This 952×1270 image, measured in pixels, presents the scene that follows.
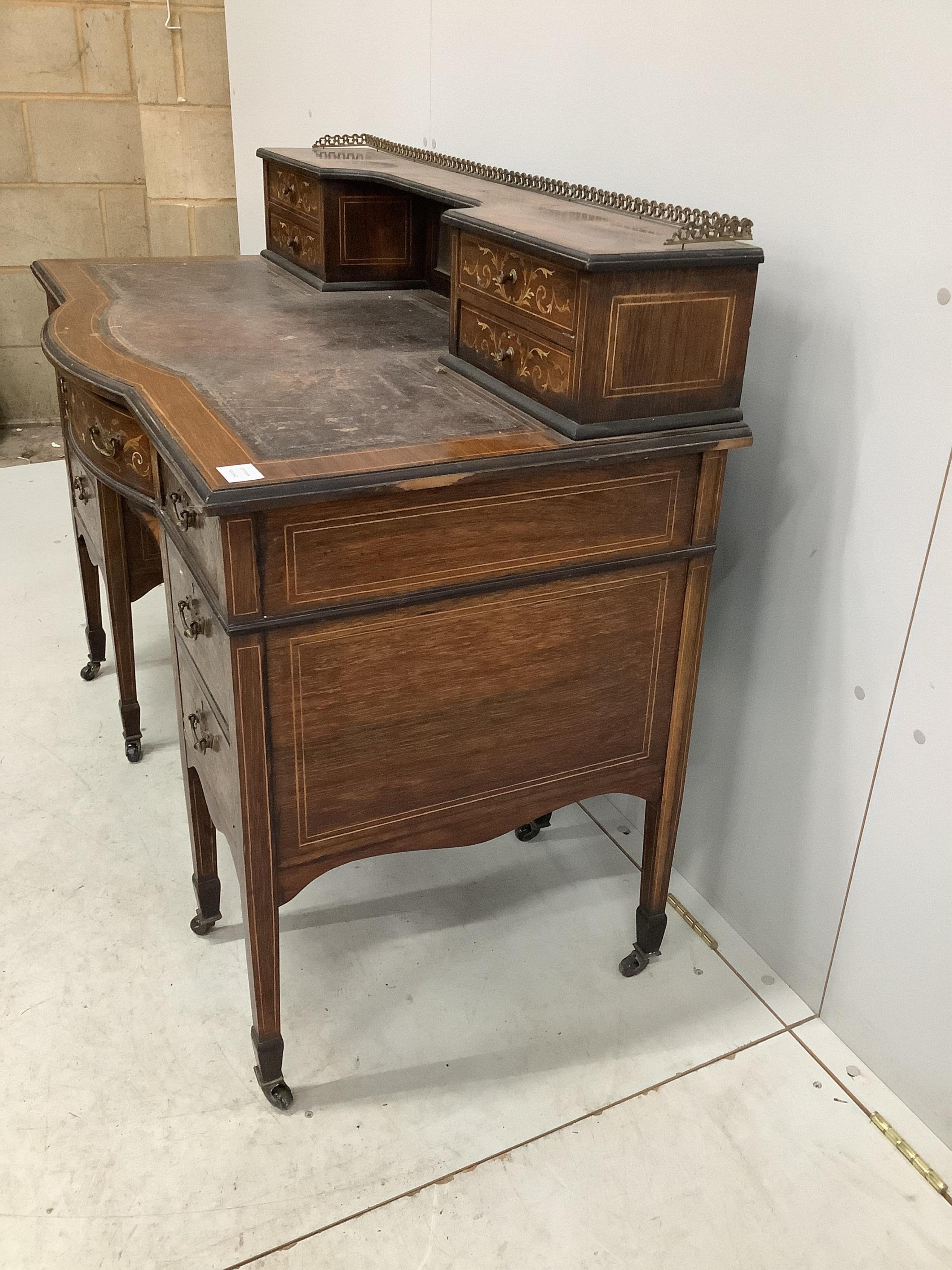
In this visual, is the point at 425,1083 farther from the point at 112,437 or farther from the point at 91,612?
the point at 91,612

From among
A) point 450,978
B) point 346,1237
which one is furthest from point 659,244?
point 346,1237

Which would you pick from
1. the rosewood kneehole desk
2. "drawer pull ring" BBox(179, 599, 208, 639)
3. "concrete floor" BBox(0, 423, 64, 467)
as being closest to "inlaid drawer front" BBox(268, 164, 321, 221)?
the rosewood kneehole desk

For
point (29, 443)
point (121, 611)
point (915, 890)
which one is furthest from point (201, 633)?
point (29, 443)

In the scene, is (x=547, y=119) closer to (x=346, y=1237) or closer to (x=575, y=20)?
(x=575, y=20)

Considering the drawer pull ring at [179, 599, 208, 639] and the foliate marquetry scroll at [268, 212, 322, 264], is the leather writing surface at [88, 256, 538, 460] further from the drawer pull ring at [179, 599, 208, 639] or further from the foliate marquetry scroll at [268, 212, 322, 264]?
the drawer pull ring at [179, 599, 208, 639]

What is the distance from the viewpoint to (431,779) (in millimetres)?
1604

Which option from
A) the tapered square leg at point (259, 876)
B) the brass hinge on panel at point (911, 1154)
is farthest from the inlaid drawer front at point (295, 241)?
the brass hinge on panel at point (911, 1154)

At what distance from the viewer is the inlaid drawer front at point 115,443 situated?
178 cm

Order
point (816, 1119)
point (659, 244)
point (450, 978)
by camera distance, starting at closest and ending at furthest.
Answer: point (659, 244) < point (816, 1119) < point (450, 978)

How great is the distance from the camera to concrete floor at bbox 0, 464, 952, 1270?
1523 millimetres

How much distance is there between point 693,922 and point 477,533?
3.42ft

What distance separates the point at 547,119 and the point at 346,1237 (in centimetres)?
206

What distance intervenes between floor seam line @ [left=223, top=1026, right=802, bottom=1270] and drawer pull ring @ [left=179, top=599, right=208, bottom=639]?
2.83ft

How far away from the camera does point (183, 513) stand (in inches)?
59.7
